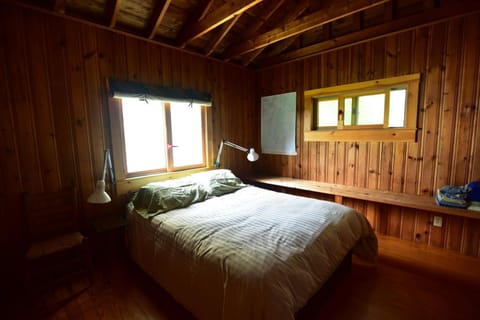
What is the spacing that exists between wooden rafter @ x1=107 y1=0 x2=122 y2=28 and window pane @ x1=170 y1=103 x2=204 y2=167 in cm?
101

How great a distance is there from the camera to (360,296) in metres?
1.84

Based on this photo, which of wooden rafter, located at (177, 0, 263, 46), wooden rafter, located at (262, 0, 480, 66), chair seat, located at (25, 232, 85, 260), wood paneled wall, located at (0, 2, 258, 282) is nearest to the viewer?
chair seat, located at (25, 232, 85, 260)

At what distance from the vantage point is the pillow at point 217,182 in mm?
2625

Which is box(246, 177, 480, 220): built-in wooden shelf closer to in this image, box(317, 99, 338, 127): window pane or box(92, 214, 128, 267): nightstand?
box(317, 99, 338, 127): window pane

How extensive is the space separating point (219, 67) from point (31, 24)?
83.8 inches

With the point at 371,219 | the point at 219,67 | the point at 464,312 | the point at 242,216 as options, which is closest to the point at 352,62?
the point at 219,67

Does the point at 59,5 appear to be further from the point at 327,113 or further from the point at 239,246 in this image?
the point at 327,113

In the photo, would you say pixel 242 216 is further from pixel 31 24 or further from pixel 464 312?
pixel 31 24

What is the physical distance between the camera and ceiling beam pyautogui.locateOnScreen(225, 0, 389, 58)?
6.91 ft

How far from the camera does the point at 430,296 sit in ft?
5.95

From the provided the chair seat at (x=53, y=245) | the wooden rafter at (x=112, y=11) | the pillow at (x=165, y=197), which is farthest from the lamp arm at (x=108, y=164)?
the wooden rafter at (x=112, y=11)

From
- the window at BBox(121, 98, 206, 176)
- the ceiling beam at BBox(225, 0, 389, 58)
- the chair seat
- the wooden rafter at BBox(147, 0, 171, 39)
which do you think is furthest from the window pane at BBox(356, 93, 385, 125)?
the chair seat

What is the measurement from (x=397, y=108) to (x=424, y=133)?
416 mm

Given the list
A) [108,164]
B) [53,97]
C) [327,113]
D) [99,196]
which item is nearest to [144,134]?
[108,164]
